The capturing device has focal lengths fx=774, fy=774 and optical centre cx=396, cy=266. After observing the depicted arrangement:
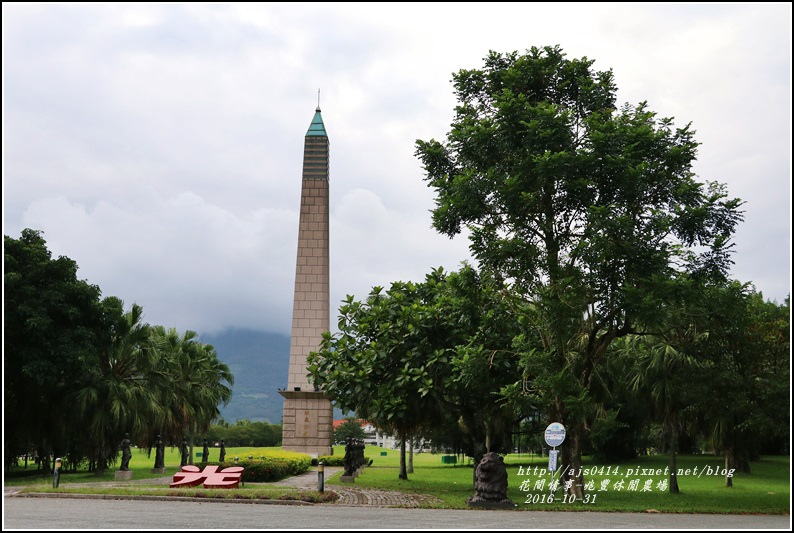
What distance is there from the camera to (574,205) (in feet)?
71.2

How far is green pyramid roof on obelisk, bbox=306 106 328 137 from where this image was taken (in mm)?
47531

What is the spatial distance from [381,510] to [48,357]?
1729cm

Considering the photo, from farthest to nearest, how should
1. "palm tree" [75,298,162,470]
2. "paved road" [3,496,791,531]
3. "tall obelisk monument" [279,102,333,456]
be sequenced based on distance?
"tall obelisk monument" [279,102,333,456], "palm tree" [75,298,162,470], "paved road" [3,496,791,531]

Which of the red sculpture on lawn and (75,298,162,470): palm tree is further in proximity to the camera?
(75,298,162,470): palm tree

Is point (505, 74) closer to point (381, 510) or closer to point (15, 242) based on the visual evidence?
point (381, 510)

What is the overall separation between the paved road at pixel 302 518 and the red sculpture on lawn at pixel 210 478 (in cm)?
379

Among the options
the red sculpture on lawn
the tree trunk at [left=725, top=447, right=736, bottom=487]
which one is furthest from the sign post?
the tree trunk at [left=725, top=447, right=736, bottom=487]

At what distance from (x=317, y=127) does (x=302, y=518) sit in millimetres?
35438

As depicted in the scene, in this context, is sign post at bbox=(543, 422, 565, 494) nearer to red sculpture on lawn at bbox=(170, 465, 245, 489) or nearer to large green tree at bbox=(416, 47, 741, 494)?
large green tree at bbox=(416, 47, 741, 494)

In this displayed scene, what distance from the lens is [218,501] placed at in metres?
19.8

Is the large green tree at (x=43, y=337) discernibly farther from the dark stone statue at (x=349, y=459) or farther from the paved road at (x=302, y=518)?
the paved road at (x=302, y=518)

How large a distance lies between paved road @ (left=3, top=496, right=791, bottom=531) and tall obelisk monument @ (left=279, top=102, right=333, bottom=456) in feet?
81.9

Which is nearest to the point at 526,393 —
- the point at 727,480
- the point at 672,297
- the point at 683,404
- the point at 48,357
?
the point at 672,297

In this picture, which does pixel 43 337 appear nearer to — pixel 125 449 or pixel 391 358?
pixel 125 449
